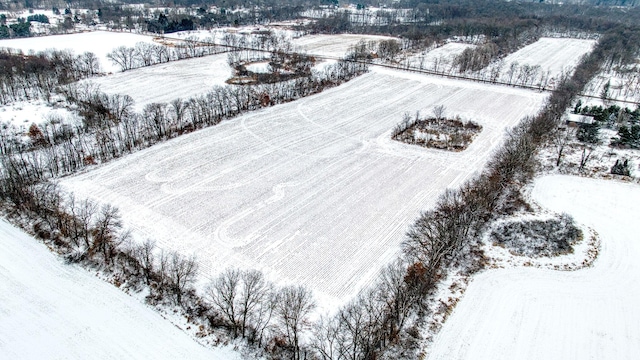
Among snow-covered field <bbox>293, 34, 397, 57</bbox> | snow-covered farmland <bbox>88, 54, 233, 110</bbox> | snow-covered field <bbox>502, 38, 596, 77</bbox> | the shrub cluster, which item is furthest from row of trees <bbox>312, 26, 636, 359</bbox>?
snow-covered field <bbox>293, 34, 397, 57</bbox>

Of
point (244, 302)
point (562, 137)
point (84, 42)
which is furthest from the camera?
point (84, 42)

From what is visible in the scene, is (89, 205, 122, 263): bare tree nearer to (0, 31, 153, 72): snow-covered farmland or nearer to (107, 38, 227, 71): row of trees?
(107, 38, 227, 71): row of trees

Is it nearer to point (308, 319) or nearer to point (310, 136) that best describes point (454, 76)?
point (310, 136)

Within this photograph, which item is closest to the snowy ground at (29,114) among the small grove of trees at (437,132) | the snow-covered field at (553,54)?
→ the small grove of trees at (437,132)

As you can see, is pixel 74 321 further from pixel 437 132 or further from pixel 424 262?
pixel 437 132

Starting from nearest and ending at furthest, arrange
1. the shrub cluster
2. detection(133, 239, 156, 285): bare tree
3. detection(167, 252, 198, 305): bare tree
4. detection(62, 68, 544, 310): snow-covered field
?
detection(167, 252, 198, 305): bare tree < detection(133, 239, 156, 285): bare tree < detection(62, 68, 544, 310): snow-covered field < the shrub cluster

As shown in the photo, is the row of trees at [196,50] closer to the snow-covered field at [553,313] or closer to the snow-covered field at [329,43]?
the snow-covered field at [329,43]

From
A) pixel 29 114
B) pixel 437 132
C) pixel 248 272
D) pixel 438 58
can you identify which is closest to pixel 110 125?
pixel 29 114
